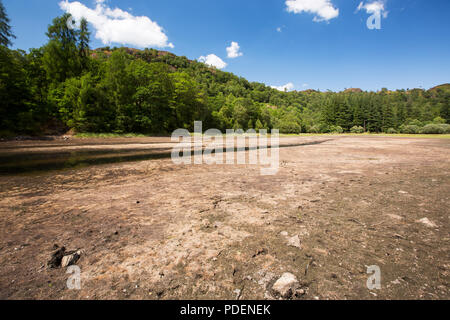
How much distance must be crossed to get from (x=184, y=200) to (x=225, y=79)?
171282mm

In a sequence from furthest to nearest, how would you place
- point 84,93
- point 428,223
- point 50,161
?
point 84,93, point 50,161, point 428,223

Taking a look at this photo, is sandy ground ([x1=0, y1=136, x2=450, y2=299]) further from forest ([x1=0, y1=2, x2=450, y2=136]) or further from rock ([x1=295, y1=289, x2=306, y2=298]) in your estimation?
forest ([x1=0, y1=2, x2=450, y2=136])

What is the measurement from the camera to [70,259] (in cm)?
216

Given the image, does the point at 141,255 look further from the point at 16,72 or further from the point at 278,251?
the point at 16,72

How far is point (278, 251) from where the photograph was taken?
7.53 feet

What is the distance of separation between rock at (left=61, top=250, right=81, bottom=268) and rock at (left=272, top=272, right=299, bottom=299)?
2.23 metres

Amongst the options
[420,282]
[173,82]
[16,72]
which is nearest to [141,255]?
[420,282]

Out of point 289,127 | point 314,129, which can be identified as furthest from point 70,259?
point 314,129

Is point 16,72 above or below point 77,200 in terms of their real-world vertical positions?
above

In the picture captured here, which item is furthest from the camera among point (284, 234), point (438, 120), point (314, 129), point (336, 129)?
point (314, 129)

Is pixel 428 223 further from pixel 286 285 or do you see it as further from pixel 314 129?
pixel 314 129

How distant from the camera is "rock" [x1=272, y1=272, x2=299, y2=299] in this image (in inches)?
65.4

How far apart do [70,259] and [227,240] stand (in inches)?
73.1

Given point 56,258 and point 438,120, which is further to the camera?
point 438,120
